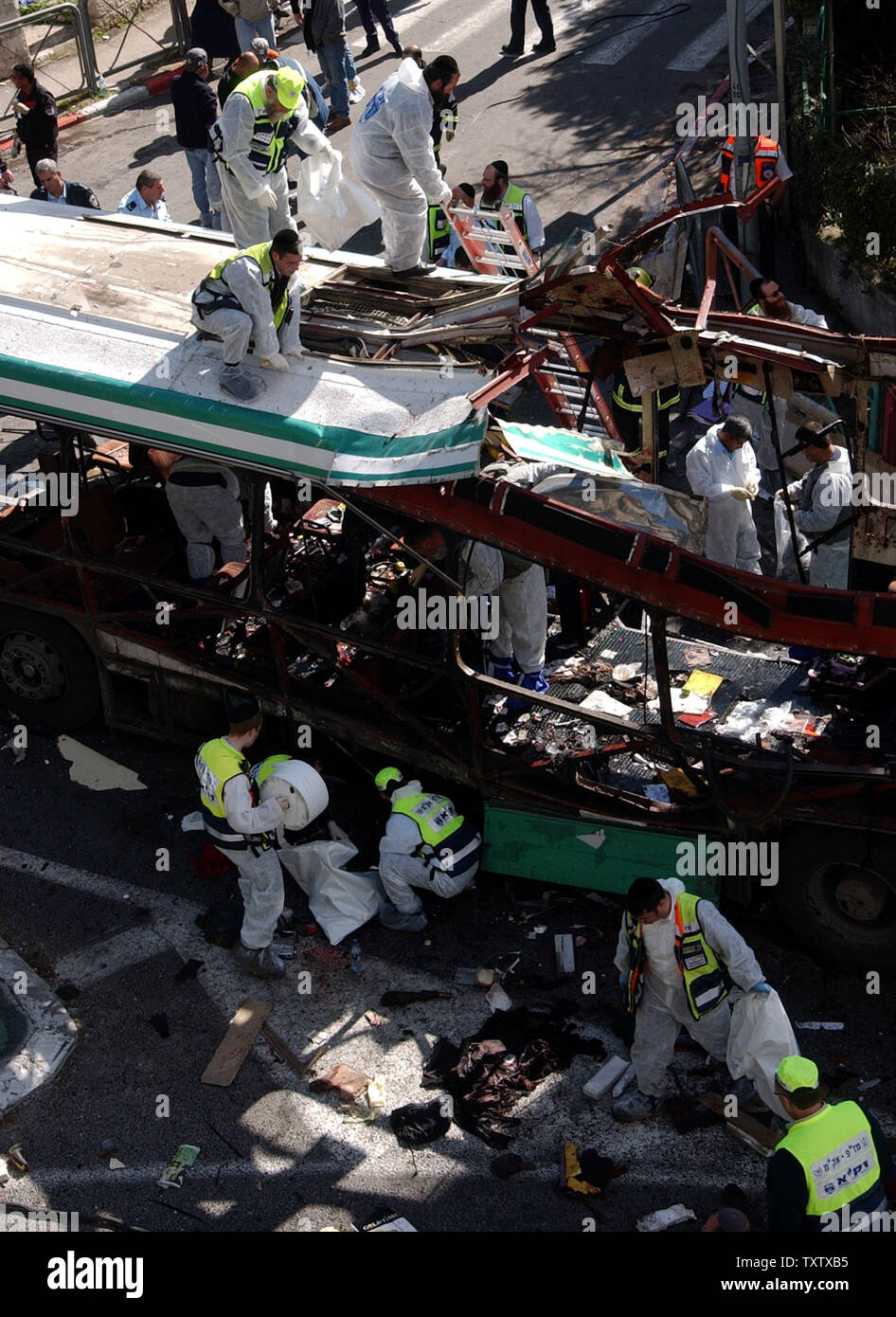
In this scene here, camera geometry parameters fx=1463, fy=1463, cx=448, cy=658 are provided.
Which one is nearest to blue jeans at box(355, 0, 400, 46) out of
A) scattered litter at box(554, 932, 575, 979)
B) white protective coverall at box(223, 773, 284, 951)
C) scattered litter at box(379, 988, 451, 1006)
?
white protective coverall at box(223, 773, 284, 951)

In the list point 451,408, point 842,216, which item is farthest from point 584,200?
point 451,408

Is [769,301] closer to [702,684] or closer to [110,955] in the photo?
[702,684]

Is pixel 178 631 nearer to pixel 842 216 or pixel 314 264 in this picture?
pixel 314 264

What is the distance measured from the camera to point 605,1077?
6.95 m

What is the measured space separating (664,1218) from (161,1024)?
8.62 ft

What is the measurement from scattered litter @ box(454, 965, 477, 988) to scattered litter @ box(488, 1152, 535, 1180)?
1.03 metres

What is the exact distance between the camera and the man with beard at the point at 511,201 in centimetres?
1166

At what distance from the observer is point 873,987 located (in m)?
7.32

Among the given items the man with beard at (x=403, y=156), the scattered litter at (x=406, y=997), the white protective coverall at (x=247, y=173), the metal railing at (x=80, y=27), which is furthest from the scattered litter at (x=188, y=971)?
the metal railing at (x=80, y=27)

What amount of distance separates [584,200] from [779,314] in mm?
5575

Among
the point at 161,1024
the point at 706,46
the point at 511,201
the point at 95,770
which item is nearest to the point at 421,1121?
the point at 161,1024

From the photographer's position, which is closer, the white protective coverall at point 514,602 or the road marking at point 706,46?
the white protective coverall at point 514,602

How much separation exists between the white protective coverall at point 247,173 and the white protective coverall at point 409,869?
431 centimetres

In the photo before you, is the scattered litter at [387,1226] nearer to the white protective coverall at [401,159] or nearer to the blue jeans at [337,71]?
the white protective coverall at [401,159]
